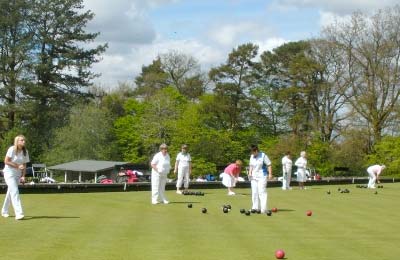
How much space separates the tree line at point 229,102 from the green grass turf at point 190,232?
35118mm

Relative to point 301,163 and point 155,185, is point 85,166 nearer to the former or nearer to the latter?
point 301,163

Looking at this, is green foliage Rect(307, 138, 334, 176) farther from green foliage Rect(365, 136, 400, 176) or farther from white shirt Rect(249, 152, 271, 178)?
white shirt Rect(249, 152, 271, 178)

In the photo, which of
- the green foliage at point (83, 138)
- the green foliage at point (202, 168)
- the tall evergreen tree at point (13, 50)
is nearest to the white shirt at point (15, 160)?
the tall evergreen tree at point (13, 50)

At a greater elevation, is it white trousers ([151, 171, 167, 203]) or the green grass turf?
white trousers ([151, 171, 167, 203])

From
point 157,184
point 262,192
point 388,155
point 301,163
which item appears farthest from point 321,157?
point 262,192

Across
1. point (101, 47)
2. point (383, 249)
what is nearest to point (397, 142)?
point (101, 47)

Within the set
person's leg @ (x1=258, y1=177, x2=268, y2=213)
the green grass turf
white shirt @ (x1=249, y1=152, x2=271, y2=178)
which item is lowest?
the green grass turf

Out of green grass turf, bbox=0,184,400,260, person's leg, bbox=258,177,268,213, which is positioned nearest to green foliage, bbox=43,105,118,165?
green grass turf, bbox=0,184,400,260

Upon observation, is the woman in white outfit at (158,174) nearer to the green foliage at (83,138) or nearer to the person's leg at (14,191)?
the person's leg at (14,191)

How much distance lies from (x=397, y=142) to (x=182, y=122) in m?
20.8

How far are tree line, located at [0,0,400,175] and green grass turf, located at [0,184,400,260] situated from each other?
115 ft

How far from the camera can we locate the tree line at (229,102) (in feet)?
170

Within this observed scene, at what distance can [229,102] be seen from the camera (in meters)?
63.4

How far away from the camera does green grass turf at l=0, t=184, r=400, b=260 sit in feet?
31.8
